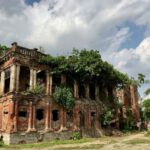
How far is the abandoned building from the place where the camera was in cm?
2336

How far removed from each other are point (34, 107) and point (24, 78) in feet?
13.2

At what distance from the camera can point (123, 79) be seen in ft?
112

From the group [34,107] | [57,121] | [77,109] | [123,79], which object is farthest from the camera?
[123,79]

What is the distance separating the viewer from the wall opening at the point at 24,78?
26781 mm

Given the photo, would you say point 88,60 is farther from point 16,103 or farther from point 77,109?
point 16,103

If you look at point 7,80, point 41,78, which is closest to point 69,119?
point 41,78

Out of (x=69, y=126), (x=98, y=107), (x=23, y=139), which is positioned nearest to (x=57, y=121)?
(x=69, y=126)

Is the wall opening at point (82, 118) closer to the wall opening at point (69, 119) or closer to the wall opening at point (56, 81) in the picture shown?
the wall opening at point (69, 119)

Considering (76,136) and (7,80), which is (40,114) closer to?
(76,136)

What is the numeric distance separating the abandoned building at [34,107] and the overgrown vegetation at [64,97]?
45cm

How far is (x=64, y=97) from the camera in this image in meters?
27.2

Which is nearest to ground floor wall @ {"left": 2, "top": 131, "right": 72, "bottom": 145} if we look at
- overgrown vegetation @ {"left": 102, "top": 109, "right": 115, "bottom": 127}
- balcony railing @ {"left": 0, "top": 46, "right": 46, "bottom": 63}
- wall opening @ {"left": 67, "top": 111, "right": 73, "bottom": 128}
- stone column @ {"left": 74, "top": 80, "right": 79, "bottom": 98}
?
wall opening @ {"left": 67, "top": 111, "right": 73, "bottom": 128}

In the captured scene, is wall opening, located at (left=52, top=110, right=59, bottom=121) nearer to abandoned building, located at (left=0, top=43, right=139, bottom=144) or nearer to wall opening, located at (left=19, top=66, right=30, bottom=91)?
abandoned building, located at (left=0, top=43, right=139, bottom=144)

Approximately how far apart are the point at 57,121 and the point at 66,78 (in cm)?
530
